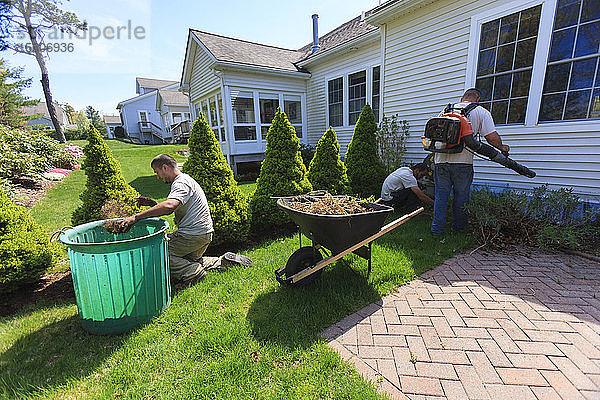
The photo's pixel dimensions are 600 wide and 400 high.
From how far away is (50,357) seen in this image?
219cm

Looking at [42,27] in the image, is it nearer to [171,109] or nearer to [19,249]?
[171,109]

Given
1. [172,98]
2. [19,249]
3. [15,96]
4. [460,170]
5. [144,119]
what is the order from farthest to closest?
[144,119]
[172,98]
[15,96]
[460,170]
[19,249]

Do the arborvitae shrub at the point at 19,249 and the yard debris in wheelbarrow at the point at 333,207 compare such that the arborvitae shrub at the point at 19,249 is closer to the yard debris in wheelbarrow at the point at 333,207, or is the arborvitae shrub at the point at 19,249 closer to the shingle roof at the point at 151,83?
the yard debris in wheelbarrow at the point at 333,207

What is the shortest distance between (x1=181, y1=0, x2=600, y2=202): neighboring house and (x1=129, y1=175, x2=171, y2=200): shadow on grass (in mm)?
3708

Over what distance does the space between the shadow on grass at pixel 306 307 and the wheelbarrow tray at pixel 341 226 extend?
1.73ft

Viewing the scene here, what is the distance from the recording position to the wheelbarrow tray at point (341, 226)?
100 inches

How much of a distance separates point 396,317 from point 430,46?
20.6ft

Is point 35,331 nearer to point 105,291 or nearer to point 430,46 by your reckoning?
point 105,291

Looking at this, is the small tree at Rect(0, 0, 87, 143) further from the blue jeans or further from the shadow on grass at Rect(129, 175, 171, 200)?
the blue jeans

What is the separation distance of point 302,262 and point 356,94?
833cm

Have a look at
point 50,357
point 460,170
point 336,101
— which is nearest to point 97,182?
point 50,357

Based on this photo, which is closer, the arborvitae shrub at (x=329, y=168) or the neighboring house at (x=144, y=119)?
the arborvitae shrub at (x=329, y=168)

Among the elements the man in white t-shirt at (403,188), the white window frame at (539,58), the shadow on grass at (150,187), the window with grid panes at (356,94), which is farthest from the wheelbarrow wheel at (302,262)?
the window with grid panes at (356,94)

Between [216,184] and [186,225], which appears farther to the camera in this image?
[216,184]
